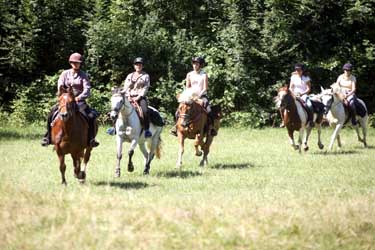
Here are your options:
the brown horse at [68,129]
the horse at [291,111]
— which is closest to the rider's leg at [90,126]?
the brown horse at [68,129]

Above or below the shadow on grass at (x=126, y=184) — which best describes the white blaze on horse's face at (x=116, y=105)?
above

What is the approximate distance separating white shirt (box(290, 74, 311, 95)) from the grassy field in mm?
3381

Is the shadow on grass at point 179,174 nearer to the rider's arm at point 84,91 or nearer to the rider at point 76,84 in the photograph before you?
the rider at point 76,84

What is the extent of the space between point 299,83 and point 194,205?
451 inches

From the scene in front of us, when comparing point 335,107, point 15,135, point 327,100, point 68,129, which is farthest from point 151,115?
point 15,135

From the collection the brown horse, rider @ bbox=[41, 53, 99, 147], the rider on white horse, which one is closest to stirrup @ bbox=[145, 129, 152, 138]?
rider @ bbox=[41, 53, 99, 147]

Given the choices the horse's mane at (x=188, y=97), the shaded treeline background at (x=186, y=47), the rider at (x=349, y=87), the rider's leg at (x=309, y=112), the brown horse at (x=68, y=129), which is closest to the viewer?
the brown horse at (x=68, y=129)

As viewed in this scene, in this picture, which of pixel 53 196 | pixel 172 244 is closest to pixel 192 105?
pixel 53 196

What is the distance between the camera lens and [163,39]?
30422 millimetres

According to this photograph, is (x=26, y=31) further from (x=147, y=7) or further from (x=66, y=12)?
(x=147, y=7)

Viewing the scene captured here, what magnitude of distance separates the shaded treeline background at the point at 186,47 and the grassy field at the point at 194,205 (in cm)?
1221

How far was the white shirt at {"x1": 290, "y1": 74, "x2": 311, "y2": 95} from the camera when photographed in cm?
2041

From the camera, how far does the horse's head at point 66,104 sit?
12006mm

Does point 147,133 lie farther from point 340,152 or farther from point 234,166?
point 340,152
